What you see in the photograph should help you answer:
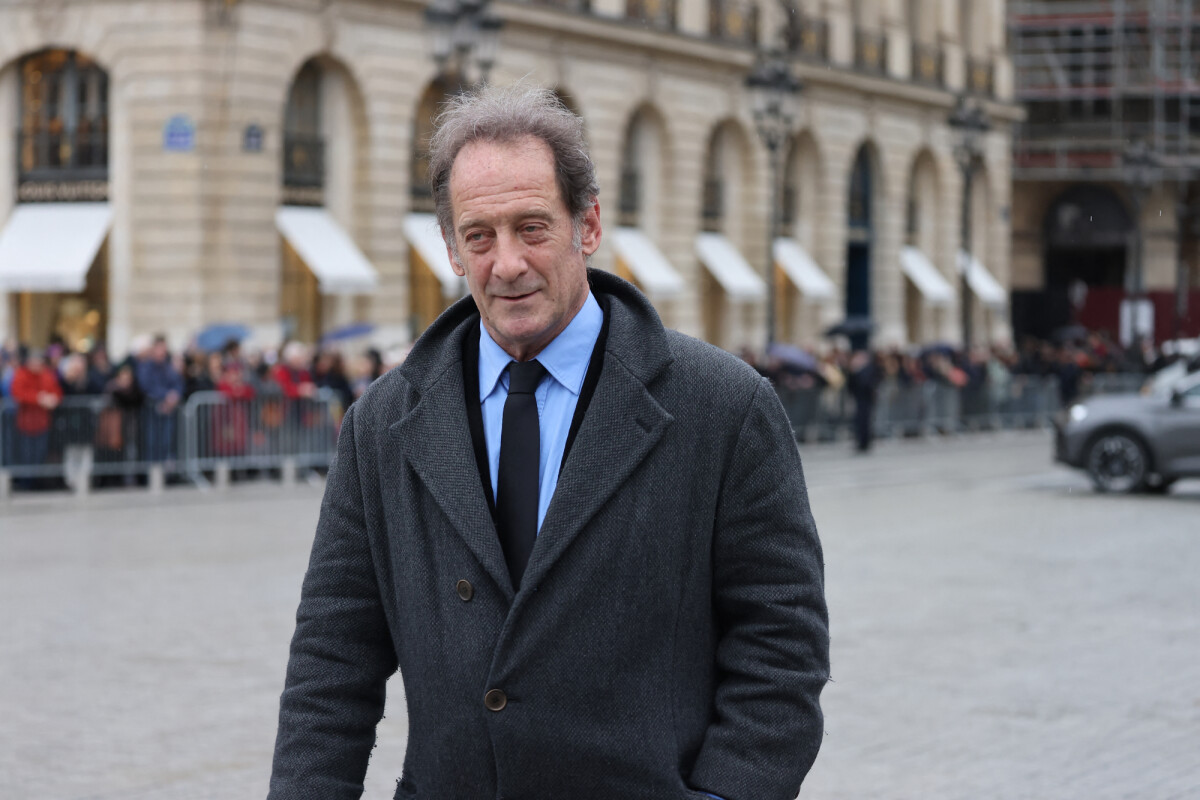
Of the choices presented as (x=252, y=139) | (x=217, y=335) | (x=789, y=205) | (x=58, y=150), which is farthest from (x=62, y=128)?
(x=789, y=205)

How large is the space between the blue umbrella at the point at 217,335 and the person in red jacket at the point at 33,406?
5.63m

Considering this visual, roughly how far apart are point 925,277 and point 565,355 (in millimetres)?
48127

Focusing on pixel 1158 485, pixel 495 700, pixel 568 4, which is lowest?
pixel 1158 485

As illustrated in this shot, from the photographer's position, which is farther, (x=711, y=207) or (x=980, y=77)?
(x=980, y=77)

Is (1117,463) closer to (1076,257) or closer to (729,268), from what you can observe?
(729,268)

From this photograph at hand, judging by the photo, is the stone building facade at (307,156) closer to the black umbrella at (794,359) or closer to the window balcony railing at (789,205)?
the window balcony railing at (789,205)

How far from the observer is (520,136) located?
9.66 feet

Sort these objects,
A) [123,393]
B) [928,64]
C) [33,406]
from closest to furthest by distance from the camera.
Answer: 1. [33,406]
2. [123,393]
3. [928,64]

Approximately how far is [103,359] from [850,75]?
29109mm

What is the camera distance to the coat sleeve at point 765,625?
9.57ft

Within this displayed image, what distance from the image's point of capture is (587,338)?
305 cm

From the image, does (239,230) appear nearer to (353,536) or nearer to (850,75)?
(850,75)

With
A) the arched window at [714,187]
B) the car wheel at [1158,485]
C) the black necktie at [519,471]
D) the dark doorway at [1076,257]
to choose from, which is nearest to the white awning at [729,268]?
the arched window at [714,187]

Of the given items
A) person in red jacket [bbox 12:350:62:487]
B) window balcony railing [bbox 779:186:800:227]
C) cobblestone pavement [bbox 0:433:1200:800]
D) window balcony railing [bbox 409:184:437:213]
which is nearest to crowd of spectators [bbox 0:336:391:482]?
person in red jacket [bbox 12:350:62:487]
